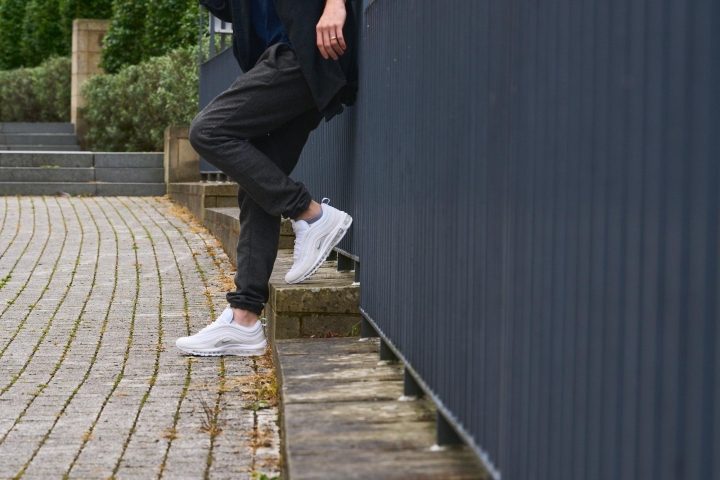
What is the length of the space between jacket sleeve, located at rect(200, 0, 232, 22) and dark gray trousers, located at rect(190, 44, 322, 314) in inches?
17.3

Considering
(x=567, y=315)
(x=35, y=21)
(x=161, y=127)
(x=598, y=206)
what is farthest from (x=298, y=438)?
(x=35, y=21)

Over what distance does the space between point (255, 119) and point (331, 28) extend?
47 centimetres

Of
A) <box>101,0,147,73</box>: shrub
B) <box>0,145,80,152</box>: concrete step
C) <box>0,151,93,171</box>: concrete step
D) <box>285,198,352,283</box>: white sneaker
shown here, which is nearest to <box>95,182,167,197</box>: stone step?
<box>0,151,93,171</box>: concrete step

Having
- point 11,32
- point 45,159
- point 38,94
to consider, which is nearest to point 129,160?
point 45,159

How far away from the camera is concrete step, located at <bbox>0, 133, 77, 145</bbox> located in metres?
20.0

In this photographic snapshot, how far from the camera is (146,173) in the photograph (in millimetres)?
15516

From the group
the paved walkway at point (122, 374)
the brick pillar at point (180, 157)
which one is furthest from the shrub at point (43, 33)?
the paved walkway at point (122, 374)

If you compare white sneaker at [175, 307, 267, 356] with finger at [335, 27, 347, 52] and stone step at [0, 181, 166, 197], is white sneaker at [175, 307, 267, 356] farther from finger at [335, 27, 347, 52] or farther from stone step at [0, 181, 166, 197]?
stone step at [0, 181, 166, 197]

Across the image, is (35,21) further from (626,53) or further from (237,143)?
(626,53)

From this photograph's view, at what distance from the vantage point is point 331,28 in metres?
4.54

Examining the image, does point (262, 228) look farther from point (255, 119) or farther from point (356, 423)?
point (356, 423)

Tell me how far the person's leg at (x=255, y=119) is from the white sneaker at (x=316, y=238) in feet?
0.65

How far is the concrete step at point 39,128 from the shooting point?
20.8 meters

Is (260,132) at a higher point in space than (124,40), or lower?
lower
